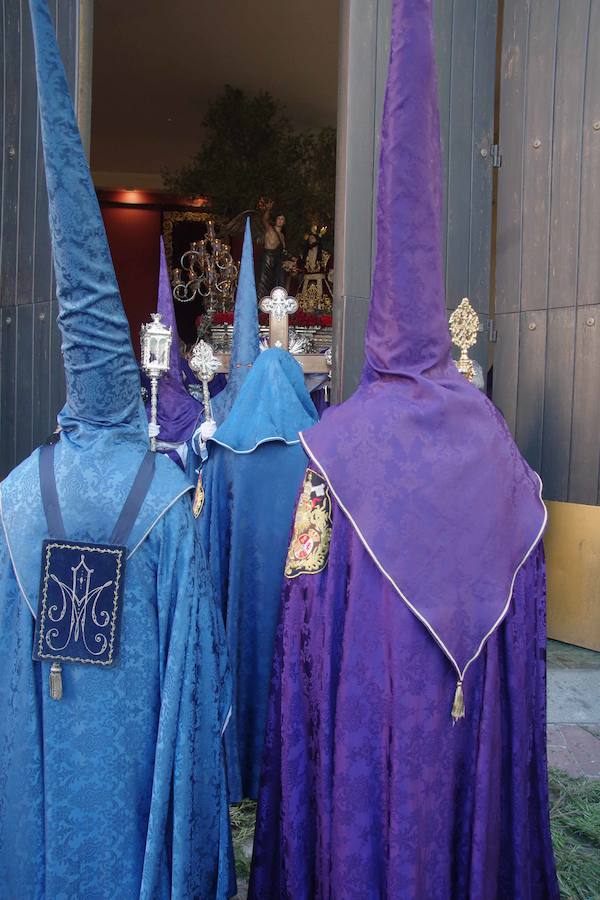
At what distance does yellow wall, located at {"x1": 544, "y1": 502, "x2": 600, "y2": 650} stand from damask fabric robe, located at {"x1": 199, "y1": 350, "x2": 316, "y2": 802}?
197 centimetres

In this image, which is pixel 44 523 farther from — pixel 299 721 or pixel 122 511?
pixel 299 721

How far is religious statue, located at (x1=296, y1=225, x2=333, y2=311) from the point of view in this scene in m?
7.98

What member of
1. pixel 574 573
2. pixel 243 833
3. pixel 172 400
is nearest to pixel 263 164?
pixel 172 400

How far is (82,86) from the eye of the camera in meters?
4.74

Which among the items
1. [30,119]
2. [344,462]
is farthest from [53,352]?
[344,462]

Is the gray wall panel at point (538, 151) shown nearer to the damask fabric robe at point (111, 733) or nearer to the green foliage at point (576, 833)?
the green foliage at point (576, 833)

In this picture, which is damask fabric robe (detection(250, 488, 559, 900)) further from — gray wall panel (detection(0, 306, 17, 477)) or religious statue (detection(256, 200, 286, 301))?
religious statue (detection(256, 200, 286, 301))

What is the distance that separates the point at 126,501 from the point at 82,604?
267mm

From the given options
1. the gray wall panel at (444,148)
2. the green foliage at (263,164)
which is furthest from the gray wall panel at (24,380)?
the green foliage at (263,164)

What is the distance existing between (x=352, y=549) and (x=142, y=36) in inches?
346

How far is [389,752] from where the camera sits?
1.82 m

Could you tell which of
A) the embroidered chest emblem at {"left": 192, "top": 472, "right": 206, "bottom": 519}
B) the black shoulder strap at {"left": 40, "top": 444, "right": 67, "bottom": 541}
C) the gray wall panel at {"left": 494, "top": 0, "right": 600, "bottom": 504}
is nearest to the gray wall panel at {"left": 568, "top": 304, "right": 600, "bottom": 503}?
the gray wall panel at {"left": 494, "top": 0, "right": 600, "bottom": 504}

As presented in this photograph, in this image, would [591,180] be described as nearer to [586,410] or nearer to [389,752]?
[586,410]

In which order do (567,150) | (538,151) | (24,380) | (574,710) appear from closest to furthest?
(574,710) < (567,150) < (538,151) < (24,380)
